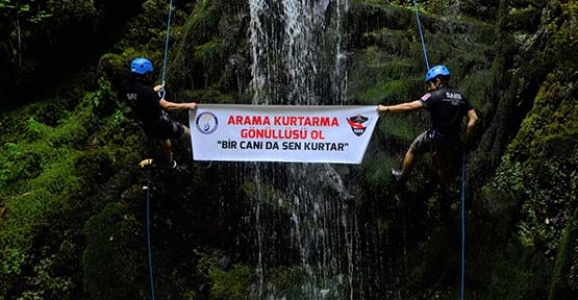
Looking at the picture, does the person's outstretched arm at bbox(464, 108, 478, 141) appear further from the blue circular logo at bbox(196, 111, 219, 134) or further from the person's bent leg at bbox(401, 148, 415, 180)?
Answer: the blue circular logo at bbox(196, 111, 219, 134)

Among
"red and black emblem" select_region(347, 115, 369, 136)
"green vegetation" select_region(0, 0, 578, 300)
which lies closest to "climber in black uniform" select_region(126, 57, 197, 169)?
"green vegetation" select_region(0, 0, 578, 300)

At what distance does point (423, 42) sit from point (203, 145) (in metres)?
3.20

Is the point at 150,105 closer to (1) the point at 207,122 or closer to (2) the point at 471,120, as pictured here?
(1) the point at 207,122

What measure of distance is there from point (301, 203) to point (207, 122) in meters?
2.06

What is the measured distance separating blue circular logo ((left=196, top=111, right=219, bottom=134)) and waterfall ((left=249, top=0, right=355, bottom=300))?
5.40ft

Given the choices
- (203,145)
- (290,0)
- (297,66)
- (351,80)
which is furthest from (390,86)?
(203,145)

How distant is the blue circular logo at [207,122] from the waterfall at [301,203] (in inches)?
64.9

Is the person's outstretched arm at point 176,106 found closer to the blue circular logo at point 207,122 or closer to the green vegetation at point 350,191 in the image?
the blue circular logo at point 207,122

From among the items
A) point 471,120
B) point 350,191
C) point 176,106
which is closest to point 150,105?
point 176,106

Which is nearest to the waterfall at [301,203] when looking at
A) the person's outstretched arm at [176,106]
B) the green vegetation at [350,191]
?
the green vegetation at [350,191]

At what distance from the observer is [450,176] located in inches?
323

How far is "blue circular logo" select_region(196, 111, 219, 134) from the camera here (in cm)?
724

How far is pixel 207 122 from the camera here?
7.24 m

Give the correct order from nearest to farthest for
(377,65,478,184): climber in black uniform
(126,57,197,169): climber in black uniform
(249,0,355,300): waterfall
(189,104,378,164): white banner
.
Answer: (377,65,478,184): climber in black uniform
(189,104,378,164): white banner
(126,57,197,169): climber in black uniform
(249,0,355,300): waterfall
